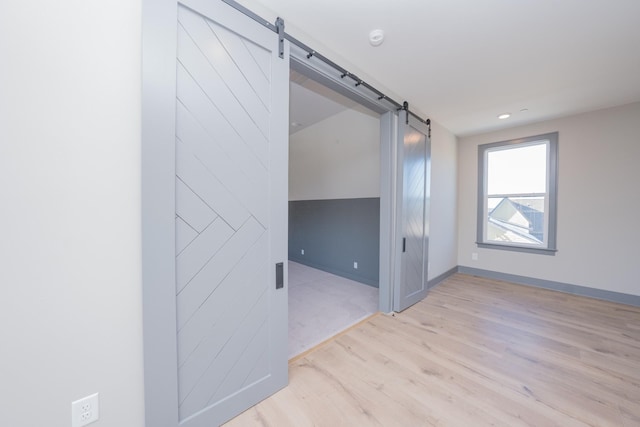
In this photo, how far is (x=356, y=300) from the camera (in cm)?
314

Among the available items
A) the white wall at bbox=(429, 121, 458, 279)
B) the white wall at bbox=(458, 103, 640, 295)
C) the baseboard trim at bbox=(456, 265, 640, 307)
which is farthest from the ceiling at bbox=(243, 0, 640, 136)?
the baseboard trim at bbox=(456, 265, 640, 307)

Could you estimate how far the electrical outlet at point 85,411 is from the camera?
3.14 feet

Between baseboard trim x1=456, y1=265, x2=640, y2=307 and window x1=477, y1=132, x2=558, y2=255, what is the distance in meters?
0.47

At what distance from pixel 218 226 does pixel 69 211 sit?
1.90 feet

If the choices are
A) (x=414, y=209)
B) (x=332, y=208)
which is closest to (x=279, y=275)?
(x=414, y=209)

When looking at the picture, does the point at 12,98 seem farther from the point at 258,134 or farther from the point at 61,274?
the point at 258,134

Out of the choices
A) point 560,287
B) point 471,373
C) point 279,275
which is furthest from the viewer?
point 560,287

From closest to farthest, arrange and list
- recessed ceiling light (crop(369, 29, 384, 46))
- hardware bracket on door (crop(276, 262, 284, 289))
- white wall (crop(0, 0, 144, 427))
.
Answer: white wall (crop(0, 0, 144, 427))
hardware bracket on door (crop(276, 262, 284, 289))
recessed ceiling light (crop(369, 29, 384, 46))

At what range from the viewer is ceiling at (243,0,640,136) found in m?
1.53

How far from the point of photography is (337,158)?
4.21 metres

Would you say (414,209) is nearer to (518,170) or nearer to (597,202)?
(518,170)

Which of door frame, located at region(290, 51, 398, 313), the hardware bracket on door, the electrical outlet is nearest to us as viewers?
the electrical outlet

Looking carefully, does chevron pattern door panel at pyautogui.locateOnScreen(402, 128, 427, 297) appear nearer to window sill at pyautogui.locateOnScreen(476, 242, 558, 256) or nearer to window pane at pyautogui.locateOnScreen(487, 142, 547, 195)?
window sill at pyautogui.locateOnScreen(476, 242, 558, 256)

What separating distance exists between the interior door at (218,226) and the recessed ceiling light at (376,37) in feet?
2.52
